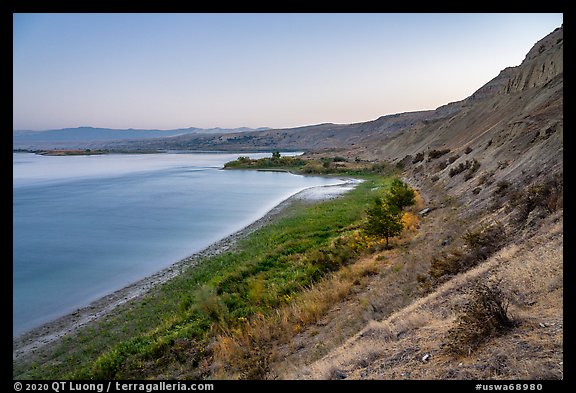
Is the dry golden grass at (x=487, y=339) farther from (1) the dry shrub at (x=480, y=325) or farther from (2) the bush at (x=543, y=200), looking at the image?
(2) the bush at (x=543, y=200)

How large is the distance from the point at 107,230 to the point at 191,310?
58.2 ft

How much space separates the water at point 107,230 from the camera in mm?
15107

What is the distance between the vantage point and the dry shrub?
448 centimetres

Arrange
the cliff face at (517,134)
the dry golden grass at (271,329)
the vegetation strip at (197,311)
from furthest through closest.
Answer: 1. the cliff face at (517,134)
2. the vegetation strip at (197,311)
3. the dry golden grass at (271,329)

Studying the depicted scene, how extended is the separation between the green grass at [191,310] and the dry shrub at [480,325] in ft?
16.3

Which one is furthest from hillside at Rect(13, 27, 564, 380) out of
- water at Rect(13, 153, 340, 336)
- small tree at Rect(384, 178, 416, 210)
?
water at Rect(13, 153, 340, 336)

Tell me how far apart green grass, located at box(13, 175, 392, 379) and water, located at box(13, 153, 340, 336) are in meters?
2.97

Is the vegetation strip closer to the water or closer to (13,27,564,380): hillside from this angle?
(13,27,564,380): hillside

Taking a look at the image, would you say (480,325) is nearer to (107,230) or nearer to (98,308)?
(98,308)

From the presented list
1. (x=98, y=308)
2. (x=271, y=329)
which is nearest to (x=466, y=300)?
(x=271, y=329)

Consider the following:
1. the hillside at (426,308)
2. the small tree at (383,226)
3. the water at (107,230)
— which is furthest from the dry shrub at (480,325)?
the water at (107,230)

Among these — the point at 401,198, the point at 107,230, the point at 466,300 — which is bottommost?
the point at 107,230

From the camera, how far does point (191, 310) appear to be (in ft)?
34.9
